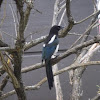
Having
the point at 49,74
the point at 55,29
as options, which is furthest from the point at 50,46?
the point at 49,74

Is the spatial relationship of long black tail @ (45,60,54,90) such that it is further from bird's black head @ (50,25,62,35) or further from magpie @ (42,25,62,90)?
bird's black head @ (50,25,62,35)

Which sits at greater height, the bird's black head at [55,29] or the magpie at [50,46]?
the bird's black head at [55,29]

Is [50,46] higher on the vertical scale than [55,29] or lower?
lower

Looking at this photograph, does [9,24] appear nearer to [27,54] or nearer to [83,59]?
[27,54]

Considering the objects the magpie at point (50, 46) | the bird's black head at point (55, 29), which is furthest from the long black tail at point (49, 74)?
the bird's black head at point (55, 29)

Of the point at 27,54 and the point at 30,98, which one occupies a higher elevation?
the point at 27,54

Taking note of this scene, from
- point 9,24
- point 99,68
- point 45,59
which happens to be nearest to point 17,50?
point 45,59

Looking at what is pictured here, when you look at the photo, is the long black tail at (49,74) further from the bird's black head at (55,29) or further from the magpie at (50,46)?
the bird's black head at (55,29)

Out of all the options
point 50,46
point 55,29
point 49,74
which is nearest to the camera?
point 49,74

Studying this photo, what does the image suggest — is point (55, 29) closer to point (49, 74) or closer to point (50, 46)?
point (50, 46)

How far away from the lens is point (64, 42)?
4.95 meters

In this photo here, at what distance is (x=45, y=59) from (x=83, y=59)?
515 mm

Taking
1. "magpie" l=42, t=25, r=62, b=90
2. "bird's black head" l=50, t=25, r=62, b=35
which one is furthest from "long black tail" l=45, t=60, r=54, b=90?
"bird's black head" l=50, t=25, r=62, b=35

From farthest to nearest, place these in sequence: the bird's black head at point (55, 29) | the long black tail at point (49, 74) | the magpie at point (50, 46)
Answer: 1. the bird's black head at point (55, 29)
2. the magpie at point (50, 46)
3. the long black tail at point (49, 74)
